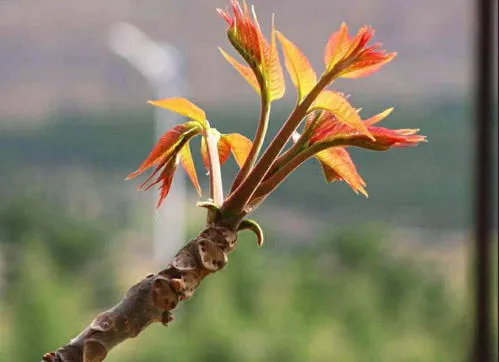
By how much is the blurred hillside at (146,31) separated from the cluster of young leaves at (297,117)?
2.50 ft

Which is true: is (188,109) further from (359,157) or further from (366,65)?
(359,157)

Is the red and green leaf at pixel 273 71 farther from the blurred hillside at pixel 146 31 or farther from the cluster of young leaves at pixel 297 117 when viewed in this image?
the blurred hillside at pixel 146 31

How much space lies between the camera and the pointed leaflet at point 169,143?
31 cm

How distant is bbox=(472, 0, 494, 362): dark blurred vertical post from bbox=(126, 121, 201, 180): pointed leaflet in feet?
2.06

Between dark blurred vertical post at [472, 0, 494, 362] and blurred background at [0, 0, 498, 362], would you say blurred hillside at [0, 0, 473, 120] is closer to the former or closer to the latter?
blurred background at [0, 0, 498, 362]

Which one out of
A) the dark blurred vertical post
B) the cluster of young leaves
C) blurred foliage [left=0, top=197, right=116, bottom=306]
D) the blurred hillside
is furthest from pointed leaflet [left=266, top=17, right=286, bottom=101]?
blurred foliage [left=0, top=197, right=116, bottom=306]

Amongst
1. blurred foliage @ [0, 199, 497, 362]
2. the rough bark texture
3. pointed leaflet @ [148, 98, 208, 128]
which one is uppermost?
pointed leaflet @ [148, 98, 208, 128]

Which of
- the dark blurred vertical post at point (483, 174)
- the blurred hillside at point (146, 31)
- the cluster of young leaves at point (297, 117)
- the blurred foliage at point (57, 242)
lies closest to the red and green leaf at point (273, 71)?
the cluster of young leaves at point (297, 117)

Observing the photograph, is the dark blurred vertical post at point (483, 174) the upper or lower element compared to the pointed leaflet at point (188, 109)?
lower

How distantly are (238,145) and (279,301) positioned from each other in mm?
929

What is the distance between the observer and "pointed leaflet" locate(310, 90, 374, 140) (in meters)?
0.28

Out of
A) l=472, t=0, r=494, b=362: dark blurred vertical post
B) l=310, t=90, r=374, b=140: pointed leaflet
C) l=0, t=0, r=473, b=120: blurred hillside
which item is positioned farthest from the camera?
l=0, t=0, r=473, b=120: blurred hillside

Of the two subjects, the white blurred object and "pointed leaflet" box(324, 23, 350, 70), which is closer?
"pointed leaflet" box(324, 23, 350, 70)

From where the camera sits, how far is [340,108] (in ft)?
0.95
